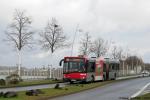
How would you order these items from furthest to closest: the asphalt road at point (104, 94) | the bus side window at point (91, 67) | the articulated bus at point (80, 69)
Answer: the bus side window at point (91, 67) → the articulated bus at point (80, 69) → the asphalt road at point (104, 94)

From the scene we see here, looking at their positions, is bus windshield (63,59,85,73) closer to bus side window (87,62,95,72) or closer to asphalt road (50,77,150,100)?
bus side window (87,62,95,72)

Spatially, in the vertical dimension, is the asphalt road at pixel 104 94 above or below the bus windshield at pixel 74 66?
below

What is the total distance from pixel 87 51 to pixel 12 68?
632 inches

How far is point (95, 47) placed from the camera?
81125mm

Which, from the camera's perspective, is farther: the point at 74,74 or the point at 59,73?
the point at 59,73

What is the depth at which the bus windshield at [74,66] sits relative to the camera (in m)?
51.1

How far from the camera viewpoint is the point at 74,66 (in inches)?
2021

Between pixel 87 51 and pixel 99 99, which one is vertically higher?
pixel 87 51

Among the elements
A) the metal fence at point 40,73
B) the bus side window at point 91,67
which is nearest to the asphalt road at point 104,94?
the bus side window at point 91,67

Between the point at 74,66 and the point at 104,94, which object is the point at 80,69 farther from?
the point at 104,94

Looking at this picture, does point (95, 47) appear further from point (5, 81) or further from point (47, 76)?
point (5, 81)

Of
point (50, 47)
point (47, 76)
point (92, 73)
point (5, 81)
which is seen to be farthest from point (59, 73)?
point (5, 81)

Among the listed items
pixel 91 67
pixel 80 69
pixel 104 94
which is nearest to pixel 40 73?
pixel 91 67

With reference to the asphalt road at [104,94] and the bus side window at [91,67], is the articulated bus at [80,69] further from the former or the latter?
the asphalt road at [104,94]
